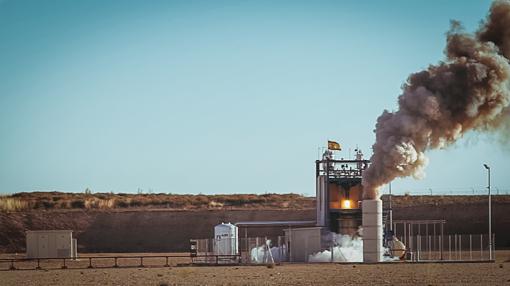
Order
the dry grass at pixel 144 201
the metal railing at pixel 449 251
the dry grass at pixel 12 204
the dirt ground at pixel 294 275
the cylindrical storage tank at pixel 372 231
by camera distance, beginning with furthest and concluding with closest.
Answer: the dry grass at pixel 144 201, the dry grass at pixel 12 204, the metal railing at pixel 449 251, the cylindrical storage tank at pixel 372 231, the dirt ground at pixel 294 275

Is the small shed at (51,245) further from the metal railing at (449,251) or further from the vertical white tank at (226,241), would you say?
the metal railing at (449,251)

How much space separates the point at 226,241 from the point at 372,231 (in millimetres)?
11493

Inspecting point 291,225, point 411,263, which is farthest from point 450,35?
point 291,225

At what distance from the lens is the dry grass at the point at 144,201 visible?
12481 centimetres

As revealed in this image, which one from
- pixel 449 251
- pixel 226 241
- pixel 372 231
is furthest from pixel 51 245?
pixel 449 251

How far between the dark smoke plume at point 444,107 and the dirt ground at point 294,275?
760 cm

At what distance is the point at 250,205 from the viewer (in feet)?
421

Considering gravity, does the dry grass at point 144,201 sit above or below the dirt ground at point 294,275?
above

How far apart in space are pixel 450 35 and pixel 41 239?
1319 inches

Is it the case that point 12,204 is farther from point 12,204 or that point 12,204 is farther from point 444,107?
point 444,107

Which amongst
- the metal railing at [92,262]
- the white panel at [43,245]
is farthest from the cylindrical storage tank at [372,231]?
the white panel at [43,245]

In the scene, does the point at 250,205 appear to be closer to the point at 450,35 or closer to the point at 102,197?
the point at 102,197

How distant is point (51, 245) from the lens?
87688 millimetres

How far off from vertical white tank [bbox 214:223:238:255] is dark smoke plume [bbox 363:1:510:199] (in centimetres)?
992
